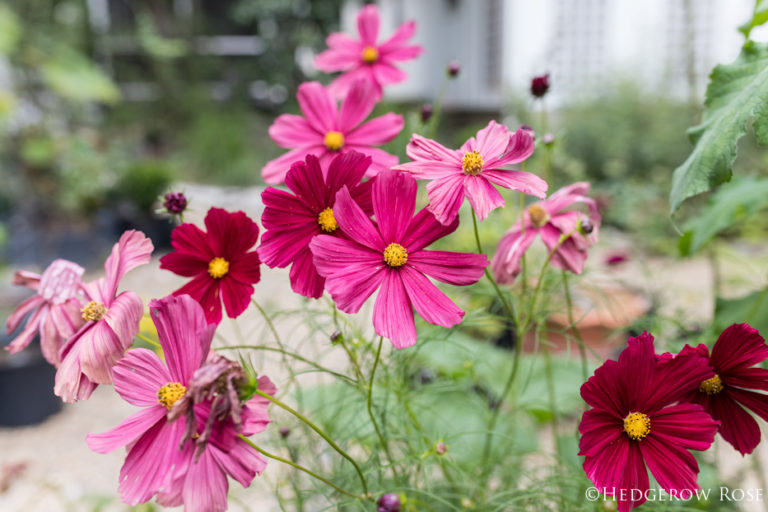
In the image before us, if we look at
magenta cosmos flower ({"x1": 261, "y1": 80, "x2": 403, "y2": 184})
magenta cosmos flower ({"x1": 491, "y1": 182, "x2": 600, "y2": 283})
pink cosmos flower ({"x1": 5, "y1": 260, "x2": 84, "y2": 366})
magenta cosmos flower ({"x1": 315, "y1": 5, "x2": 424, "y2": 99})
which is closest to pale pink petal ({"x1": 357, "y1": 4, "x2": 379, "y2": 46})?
magenta cosmos flower ({"x1": 315, "y1": 5, "x2": 424, "y2": 99})

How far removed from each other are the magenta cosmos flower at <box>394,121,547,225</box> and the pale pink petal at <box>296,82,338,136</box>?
0.43 ft

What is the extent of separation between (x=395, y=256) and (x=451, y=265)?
35 millimetres

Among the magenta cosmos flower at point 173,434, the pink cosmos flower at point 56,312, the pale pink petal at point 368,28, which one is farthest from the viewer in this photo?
the pale pink petal at point 368,28

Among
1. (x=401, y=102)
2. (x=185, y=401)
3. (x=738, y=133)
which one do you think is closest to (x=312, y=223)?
(x=185, y=401)

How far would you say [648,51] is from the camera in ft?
12.8

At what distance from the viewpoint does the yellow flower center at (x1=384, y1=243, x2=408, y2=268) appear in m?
0.35

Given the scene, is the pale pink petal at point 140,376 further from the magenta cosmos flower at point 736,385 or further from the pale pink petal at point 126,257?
the magenta cosmos flower at point 736,385

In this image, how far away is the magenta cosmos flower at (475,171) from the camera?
0.33 m

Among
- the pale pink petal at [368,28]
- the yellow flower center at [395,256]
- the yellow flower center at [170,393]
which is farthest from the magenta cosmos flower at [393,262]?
the pale pink petal at [368,28]

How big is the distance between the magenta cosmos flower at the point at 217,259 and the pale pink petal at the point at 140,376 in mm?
61

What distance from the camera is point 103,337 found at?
1.11 ft

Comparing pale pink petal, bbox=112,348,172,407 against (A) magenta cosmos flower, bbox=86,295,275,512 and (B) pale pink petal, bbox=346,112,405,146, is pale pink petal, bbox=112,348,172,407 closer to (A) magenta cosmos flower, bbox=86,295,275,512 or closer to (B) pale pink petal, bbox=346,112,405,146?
(A) magenta cosmos flower, bbox=86,295,275,512

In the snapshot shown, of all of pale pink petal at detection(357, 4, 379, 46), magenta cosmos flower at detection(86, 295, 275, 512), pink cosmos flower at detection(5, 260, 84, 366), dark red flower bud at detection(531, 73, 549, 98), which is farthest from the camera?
pale pink petal at detection(357, 4, 379, 46)

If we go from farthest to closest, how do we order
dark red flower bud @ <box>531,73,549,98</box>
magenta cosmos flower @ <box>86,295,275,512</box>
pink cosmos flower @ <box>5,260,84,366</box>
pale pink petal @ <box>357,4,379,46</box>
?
pale pink petal @ <box>357,4,379,46</box> < dark red flower bud @ <box>531,73,549,98</box> < pink cosmos flower @ <box>5,260,84,366</box> < magenta cosmos flower @ <box>86,295,275,512</box>
